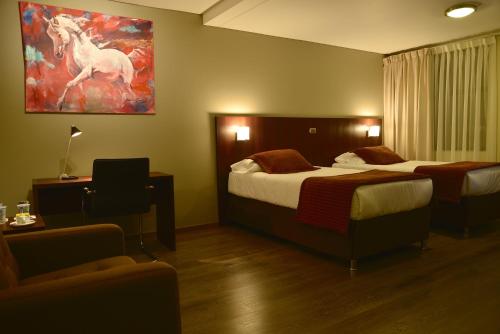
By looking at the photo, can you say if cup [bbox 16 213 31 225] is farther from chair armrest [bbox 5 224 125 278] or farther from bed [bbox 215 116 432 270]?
bed [bbox 215 116 432 270]

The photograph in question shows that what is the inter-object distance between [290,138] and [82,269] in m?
3.49

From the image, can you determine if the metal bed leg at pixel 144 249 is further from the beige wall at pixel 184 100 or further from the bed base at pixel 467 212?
the bed base at pixel 467 212

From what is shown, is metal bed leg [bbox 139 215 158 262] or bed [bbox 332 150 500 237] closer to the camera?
metal bed leg [bbox 139 215 158 262]

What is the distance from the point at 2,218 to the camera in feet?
7.83

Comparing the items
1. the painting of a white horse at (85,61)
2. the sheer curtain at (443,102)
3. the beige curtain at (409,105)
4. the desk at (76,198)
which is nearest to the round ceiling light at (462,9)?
the sheer curtain at (443,102)

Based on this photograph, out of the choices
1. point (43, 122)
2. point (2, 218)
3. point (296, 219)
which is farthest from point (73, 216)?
point (296, 219)

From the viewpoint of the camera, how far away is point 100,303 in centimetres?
123

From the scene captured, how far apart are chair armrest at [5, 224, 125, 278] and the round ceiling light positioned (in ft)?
13.0

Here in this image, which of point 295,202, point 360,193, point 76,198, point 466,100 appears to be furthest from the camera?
point 466,100

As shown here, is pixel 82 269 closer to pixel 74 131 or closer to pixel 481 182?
pixel 74 131

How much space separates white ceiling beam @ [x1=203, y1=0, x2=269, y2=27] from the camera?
3.61m

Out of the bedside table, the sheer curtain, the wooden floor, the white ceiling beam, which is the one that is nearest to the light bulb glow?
the sheer curtain

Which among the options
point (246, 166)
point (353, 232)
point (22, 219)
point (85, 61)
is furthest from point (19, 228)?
point (246, 166)

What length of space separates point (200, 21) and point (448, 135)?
3890 millimetres
